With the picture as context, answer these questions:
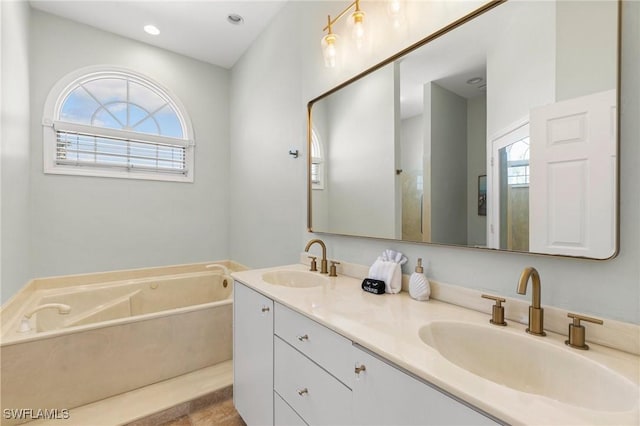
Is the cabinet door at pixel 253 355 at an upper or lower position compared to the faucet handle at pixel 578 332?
lower

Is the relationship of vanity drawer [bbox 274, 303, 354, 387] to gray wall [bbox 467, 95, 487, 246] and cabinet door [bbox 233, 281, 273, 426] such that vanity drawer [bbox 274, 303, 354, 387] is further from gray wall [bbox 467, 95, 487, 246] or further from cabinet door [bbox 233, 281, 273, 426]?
gray wall [bbox 467, 95, 487, 246]

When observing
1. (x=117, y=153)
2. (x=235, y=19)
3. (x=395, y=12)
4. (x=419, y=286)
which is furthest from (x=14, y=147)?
(x=419, y=286)

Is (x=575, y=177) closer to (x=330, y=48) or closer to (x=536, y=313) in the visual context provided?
(x=536, y=313)

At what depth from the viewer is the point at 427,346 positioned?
0.75 m

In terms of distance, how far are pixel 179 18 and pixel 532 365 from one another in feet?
10.6

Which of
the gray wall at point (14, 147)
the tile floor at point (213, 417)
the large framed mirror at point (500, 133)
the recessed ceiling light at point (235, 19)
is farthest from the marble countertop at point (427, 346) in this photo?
the recessed ceiling light at point (235, 19)

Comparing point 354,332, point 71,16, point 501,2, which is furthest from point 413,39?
point 71,16

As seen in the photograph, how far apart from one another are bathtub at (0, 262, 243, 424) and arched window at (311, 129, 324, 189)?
Answer: 1.23m

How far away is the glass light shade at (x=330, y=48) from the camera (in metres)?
1.63

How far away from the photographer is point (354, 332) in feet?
2.78

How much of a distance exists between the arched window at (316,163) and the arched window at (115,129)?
1.79 metres

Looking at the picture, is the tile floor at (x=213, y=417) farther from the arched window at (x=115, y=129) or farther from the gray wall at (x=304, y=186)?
the arched window at (x=115, y=129)

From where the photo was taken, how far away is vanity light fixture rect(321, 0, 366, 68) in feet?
4.80

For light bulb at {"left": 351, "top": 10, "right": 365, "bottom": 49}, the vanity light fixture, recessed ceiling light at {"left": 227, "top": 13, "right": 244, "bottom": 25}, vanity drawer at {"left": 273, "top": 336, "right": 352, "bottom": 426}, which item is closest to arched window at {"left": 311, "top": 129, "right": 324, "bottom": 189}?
the vanity light fixture
